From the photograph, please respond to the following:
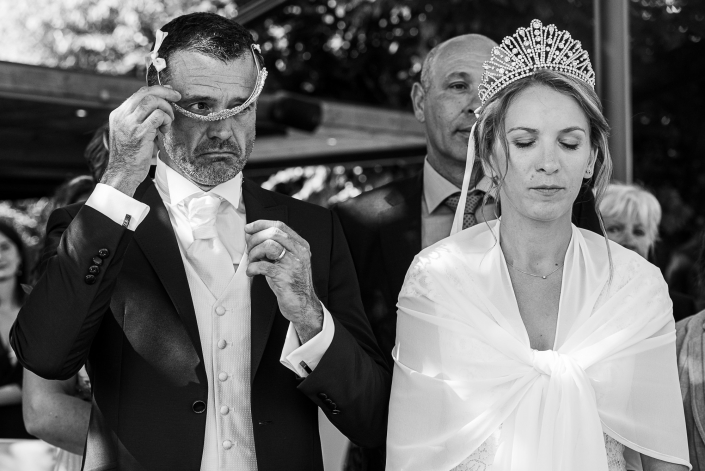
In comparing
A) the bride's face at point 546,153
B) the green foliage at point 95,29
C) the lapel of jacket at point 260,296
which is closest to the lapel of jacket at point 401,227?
the lapel of jacket at point 260,296

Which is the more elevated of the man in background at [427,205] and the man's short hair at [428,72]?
the man's short hair at [428,72]

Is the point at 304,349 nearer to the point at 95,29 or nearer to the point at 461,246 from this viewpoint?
the point at 461,246

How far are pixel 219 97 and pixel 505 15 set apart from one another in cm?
587

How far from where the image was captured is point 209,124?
281cm

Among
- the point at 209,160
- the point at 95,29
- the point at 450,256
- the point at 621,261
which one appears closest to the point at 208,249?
the point at 209,160

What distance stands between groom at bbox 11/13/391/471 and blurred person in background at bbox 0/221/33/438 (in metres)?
2.48

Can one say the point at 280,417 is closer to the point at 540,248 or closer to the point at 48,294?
the point at 48,294

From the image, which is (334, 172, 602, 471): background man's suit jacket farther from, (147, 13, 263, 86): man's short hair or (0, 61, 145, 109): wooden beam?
(0, 61, 145, 109): wooden beam

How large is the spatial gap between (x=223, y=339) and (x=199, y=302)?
4.9 inches

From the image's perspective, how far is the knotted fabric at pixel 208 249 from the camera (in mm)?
2791

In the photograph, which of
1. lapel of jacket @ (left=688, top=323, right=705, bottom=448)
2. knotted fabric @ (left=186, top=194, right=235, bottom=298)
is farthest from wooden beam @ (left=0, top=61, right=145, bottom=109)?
lapel of jacket @ (left=688, top=323, right=705, bottom=448)

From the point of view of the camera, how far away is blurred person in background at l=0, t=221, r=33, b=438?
5.00 metres

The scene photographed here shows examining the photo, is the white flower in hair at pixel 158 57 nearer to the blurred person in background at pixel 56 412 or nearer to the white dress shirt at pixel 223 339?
the white dress shirt at pixel 223 339

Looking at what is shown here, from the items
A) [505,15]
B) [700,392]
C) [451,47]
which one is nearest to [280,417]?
[700,392]
